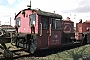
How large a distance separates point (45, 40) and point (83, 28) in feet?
25.4

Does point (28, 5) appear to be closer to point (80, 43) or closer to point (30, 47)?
point (30, 47)

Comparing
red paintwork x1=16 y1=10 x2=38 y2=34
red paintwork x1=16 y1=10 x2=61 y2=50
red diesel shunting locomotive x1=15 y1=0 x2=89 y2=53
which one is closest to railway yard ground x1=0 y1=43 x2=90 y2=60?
red diesel shunting locomotive x1=15 y1=0 x2=89 y2=53

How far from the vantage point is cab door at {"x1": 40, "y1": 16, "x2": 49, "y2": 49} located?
8.77 meters

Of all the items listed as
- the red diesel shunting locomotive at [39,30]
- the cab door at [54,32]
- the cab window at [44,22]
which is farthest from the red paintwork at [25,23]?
the cab door at [54,32]

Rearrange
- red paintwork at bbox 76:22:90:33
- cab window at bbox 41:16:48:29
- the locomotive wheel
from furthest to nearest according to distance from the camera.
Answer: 1. red paintwork at bbox 76:22:90:33
2. cab window at bbox 41:16:48:29
3. the locomotive wheel

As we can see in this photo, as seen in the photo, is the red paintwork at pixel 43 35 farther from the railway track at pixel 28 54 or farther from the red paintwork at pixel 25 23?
the railway track at pixel 28 54

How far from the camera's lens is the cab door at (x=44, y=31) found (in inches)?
345

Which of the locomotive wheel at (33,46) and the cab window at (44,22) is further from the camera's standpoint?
the cab window at (44,22)

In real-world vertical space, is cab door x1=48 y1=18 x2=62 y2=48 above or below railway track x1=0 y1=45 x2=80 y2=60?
above

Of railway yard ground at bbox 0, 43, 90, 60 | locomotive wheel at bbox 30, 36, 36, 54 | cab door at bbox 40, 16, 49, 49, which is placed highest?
cab door at bbox 40, 16, 49, 49

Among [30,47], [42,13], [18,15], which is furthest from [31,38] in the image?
[18,15]

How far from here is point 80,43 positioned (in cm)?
1336

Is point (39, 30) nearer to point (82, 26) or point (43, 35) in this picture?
point (43, 35)

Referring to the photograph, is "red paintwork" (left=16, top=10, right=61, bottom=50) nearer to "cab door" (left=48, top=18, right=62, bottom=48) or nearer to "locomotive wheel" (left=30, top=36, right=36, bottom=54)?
"cab door" (left=48, top=18, right=62, bottom=48)
